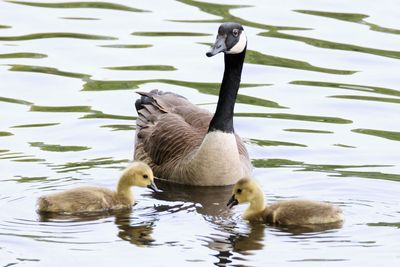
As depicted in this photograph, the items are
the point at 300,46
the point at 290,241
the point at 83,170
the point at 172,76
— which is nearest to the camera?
the point at 290,241

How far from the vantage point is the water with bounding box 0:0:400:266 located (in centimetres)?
1406

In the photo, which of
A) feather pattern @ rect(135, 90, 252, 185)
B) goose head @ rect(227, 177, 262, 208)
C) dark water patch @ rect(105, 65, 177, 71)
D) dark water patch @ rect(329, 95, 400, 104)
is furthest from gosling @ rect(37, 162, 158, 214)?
dark water patch @ rect(105, 65, 177, 71)

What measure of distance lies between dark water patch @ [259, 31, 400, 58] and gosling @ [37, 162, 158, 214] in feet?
24.7

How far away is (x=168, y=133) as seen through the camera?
57.5 ft

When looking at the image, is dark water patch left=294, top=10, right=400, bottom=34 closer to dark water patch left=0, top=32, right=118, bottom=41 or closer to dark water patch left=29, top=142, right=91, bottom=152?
dark water patch left=0, top=32, right=118, bottom=41

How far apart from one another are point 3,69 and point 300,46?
4.61 m

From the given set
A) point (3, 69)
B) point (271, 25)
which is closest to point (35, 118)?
point (3, 69)

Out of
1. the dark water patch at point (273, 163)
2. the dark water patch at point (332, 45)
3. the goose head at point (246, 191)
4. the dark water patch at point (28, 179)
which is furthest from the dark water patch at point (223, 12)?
the goose head at point (246, 191)

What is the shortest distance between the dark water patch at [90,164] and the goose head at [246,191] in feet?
8.50

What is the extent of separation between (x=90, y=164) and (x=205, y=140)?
4.57 ft

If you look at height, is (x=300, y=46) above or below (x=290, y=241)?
above

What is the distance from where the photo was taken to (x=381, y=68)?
21.5 meters

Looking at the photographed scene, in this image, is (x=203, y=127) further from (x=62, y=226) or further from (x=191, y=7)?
(x=191, y=7)

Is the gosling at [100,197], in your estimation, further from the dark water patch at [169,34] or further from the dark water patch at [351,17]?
the dark water patch at [351,17]
